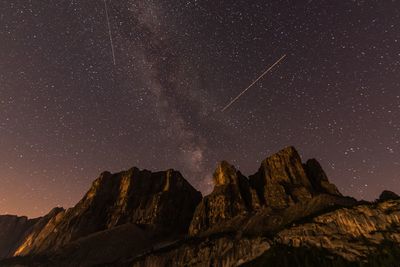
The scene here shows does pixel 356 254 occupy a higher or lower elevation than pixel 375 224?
lower

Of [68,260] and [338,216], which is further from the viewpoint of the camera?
[68,260]

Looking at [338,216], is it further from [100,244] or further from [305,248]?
[100,244]

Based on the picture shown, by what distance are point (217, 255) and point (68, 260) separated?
271 ft

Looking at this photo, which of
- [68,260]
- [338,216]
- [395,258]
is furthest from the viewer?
[68,260]

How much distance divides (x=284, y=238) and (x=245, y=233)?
20136 millimetres

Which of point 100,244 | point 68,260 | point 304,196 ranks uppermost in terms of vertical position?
point 304,196

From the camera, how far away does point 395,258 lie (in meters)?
122

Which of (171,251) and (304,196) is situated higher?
(304,196)

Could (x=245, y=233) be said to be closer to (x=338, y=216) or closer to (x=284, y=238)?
(x=284, y=238)

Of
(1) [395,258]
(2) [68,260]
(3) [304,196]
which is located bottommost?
(1) [395,258]

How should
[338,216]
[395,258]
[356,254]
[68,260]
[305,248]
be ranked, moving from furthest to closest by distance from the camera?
[68,260]
[338,216]
[305,248]
[356,254]
[395,258]

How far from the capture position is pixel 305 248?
14175cm

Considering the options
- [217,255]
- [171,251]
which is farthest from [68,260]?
[217,255]

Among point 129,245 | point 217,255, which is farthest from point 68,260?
point 217,255
